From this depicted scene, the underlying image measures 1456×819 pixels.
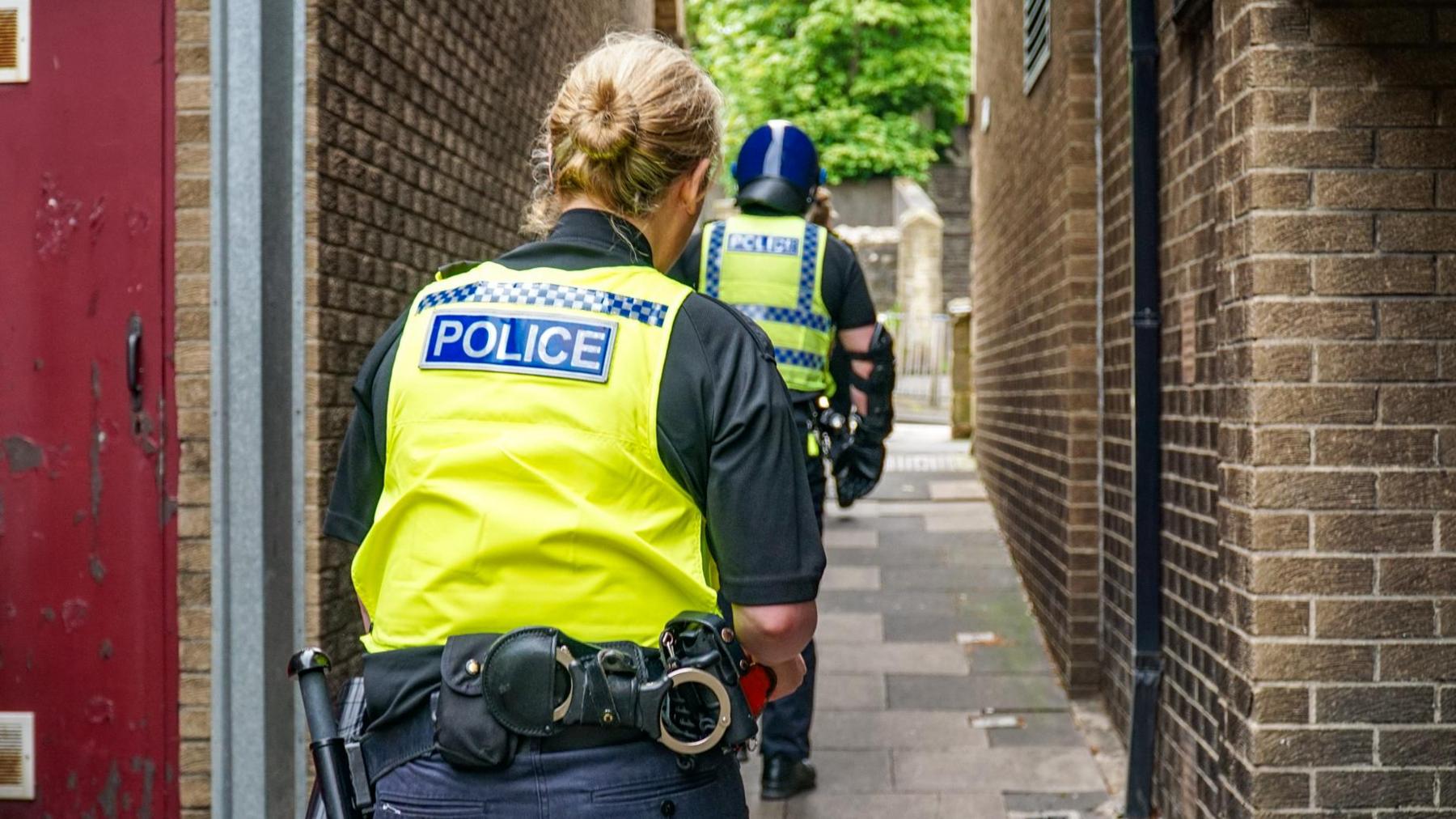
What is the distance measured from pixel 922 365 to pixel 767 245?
45.9ft

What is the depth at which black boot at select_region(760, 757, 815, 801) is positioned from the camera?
15.3ft

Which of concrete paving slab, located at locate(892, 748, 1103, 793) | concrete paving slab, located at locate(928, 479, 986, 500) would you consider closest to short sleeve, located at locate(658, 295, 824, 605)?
concrete paving slab, located at locate(892, 748, 1103, 793)

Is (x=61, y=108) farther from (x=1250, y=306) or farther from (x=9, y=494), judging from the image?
(x=1250, y=306)

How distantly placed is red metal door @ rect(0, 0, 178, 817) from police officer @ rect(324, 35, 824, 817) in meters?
2.30

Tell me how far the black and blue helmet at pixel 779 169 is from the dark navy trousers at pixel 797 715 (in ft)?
2.28

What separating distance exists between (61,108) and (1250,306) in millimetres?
3132

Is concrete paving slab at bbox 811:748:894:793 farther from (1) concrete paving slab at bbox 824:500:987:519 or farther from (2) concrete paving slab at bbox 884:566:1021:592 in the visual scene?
(1) concrete paving slab at bbox 824:500:987:519

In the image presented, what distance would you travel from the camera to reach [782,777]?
4656 mm

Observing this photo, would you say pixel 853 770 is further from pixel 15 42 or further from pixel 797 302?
pixel 15 42

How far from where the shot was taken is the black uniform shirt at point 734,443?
1.73 metres

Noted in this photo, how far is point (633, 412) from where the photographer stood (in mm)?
1712

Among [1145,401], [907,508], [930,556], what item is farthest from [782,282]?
[907,508]

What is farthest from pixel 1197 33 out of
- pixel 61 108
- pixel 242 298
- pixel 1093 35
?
pixel 61 108

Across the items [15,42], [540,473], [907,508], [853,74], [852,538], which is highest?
[853,74]
